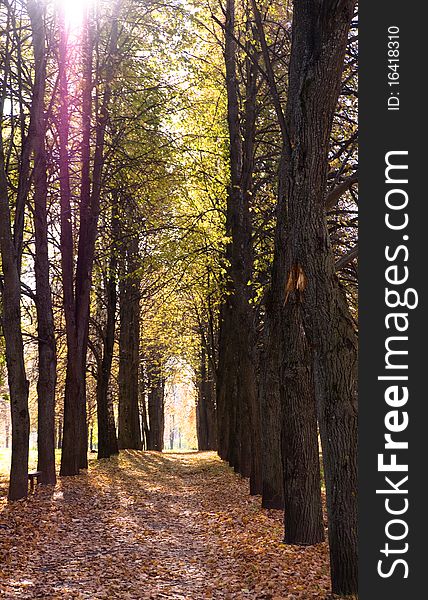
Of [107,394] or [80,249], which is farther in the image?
[107,394]

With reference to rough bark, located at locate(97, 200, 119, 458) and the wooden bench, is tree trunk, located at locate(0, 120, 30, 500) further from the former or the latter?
rough bark, located at locate(97, 200, 119, 458)

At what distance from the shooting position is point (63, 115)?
16953 millimetres

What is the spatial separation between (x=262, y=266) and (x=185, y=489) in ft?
20.8

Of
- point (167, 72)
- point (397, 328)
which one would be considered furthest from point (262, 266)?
point (397, 328)

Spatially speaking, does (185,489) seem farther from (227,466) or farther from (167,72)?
(167,72)

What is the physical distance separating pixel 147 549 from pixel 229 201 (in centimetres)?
999

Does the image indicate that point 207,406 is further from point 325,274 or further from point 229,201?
point 325,274

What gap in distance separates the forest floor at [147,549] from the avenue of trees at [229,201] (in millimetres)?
725

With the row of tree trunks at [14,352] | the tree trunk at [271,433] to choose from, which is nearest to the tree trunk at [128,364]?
the row of tree trunks at [14,352]

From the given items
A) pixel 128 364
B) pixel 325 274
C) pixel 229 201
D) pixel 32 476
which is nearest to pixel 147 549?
pixel 32 476

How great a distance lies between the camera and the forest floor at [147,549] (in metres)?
8.08

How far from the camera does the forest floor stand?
8078mm

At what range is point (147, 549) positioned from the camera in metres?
10.6

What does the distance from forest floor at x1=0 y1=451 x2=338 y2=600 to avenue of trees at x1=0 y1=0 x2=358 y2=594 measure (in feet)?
2.38
